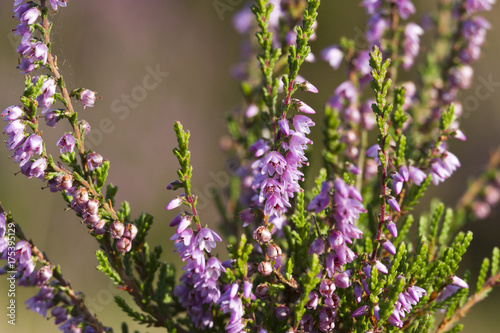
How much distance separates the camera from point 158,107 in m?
7.62

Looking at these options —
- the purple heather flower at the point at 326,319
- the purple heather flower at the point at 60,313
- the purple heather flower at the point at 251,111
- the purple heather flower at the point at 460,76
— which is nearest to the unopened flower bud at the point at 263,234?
the purple heather flower at the point at 326,319

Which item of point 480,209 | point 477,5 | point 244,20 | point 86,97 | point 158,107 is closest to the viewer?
point 86,97

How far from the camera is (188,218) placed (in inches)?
52.3

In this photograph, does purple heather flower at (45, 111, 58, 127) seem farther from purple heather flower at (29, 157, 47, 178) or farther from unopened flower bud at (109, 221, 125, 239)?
unopened flower bud at (109, 221, 125, 239)

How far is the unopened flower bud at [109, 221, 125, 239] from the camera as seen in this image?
1361 millimetres

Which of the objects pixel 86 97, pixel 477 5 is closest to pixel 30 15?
pixel 86 97

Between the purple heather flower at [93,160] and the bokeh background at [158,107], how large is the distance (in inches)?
142

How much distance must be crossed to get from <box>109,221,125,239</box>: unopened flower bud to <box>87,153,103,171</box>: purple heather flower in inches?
7.0

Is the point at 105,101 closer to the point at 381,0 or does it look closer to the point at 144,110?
the point at 144,110

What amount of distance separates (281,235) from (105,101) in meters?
5.77

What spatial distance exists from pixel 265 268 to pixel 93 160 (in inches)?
23.3

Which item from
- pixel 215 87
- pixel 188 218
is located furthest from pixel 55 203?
pixel 188 218

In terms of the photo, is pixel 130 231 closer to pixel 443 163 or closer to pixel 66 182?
pixel 66 182

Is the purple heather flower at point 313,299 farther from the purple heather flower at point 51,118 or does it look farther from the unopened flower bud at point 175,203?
the purple heather flower at point 51,118
